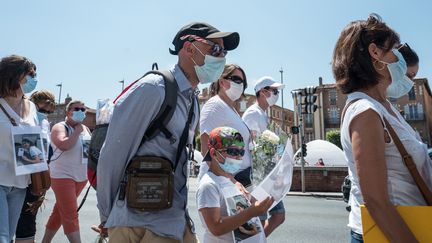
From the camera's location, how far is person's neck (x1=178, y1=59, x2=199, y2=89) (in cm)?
230

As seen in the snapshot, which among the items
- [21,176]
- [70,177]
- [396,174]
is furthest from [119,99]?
[70,177]

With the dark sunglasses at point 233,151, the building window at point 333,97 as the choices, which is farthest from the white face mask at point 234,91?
the building window at point 333,97

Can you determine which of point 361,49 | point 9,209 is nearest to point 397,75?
point 361,49

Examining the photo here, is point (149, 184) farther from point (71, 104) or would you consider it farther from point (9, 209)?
point (71, 104)

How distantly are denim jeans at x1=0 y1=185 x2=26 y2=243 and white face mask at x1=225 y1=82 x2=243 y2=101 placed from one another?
7.36 ft

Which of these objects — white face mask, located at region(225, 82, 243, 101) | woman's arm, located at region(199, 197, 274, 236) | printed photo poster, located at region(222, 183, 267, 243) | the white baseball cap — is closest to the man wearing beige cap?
the white baseball cap

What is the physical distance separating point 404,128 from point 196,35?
1.38m

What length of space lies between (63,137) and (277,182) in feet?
11.3

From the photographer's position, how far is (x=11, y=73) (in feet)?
10.9

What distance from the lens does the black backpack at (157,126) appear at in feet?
6.30

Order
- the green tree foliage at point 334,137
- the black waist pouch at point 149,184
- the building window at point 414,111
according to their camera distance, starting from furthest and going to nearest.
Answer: the building window at point 414,111, the green tree foliage at point 334,137, the black waist pouch at point 149,184

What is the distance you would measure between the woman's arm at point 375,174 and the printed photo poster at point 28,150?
2835mm

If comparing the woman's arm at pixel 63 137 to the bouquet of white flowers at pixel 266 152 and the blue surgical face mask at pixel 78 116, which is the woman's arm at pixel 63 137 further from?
the bouquet of white flowers at pixel 266 152

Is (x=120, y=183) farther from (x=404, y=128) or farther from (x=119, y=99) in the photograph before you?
(x=404, y=128)
